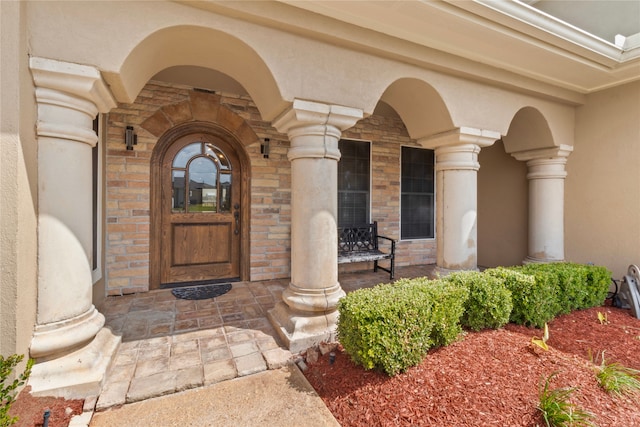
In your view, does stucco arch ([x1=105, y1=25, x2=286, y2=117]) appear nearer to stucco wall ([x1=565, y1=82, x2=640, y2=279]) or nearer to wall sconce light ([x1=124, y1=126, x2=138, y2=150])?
wall sconce light ([x1=124, y1=126, x2=138, y2=150])

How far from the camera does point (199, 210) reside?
4438mm

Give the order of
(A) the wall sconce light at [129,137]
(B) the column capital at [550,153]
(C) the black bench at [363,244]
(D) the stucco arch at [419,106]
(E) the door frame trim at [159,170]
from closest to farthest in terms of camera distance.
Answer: (D) the stucco arch at [419,106] < (A) the wall sconce light at [129,137] < (E) the door frame trim at [159,170] < (B) the column capital at [550,153] < (C) the black bench at [363,244]

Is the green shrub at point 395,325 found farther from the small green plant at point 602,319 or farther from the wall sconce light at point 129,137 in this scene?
the wall sconce light at point 129,137

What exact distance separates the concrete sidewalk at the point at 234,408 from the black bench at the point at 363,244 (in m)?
2.74

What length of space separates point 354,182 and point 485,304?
3.17 meters

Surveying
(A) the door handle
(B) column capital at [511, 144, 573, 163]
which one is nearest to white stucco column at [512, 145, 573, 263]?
(B) column capital at [511, 144, 573, 163]

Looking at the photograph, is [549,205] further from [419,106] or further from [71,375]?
[71,375]

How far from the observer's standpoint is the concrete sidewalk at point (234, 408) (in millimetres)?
1853

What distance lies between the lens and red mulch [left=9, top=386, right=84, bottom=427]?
5.72 feet

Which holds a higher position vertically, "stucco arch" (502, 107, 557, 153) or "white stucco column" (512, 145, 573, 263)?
"stucco arch" (502, 107, 557, 153)

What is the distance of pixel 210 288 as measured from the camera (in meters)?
4.28

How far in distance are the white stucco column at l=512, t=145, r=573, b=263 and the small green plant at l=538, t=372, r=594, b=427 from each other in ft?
11.5

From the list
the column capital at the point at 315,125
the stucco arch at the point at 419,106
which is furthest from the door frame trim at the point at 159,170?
the stucco arch at the point at 419,106

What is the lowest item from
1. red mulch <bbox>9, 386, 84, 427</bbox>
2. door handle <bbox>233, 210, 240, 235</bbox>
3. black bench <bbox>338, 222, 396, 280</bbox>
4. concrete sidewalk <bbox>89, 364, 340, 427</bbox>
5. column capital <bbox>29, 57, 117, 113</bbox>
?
concrete sidewalk <bbox>89, 364, 340, 427</bbox>
